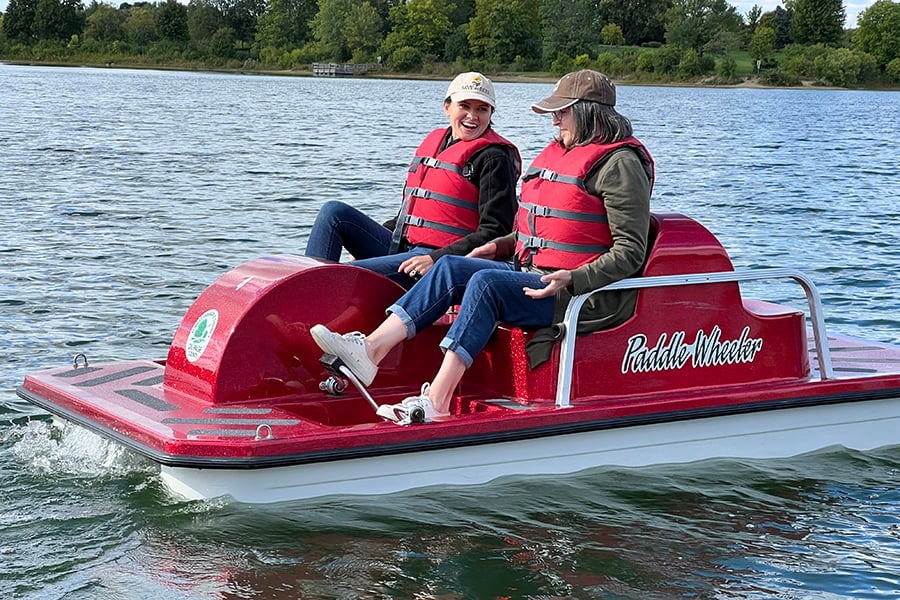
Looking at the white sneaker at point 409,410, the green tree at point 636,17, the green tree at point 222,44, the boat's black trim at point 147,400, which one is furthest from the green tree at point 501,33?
the white sneaker at point 409,410

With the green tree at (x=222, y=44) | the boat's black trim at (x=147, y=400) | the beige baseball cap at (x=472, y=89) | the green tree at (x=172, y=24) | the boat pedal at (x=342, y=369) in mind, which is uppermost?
the green tree at (x=172, y=24)

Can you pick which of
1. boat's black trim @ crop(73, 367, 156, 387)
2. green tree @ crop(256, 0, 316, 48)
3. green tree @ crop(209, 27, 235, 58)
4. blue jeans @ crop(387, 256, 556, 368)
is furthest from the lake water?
green tree @ crop(256, 0, 316, 48)

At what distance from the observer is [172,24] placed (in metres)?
A: 108

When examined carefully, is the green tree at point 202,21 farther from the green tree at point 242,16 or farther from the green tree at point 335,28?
the green tree at point 335,28

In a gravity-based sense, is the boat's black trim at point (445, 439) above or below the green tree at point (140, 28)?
below

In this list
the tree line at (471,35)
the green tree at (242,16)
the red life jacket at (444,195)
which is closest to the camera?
the red life jacket at (444,195)

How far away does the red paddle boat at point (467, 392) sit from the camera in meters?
5.29

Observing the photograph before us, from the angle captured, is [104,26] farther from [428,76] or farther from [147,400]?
[147,400]

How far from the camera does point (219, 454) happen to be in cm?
504

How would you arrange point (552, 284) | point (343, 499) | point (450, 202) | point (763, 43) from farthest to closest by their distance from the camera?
point (763, 43), point (450, 202), point (552, 284), point (343, 499)

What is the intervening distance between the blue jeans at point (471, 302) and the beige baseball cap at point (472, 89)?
3.25 feet

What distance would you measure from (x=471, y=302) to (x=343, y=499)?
101cm

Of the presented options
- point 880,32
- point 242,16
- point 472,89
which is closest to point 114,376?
point 472,89

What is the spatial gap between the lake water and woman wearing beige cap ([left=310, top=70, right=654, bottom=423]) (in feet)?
2.13
